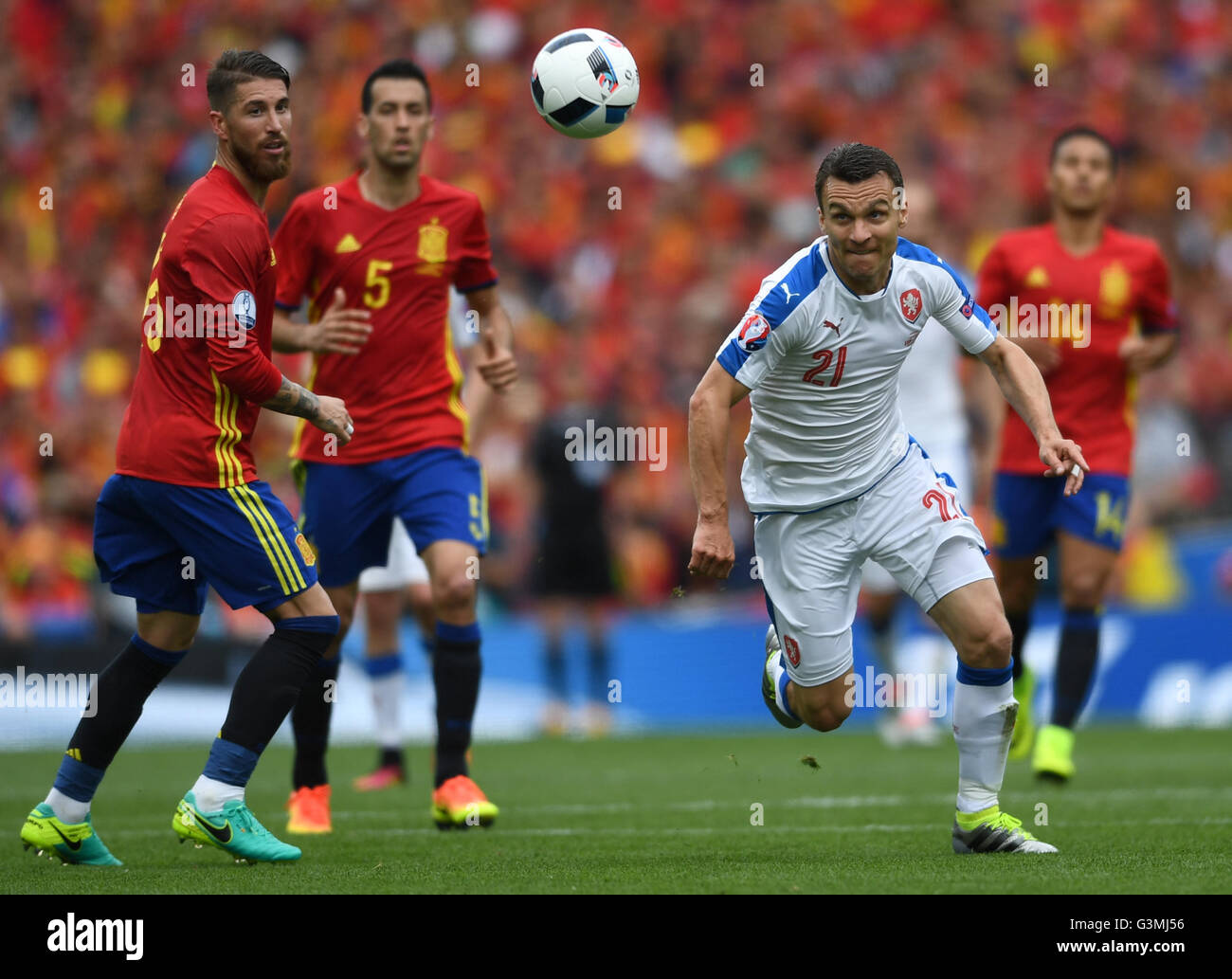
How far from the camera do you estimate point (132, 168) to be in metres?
17.8

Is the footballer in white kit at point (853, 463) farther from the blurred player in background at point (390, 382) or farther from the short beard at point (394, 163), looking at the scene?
the short beard at point (394, 163)

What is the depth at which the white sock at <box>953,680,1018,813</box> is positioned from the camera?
19.3 ft

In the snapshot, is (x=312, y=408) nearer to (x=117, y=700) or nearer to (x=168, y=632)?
(x=168, y=632)

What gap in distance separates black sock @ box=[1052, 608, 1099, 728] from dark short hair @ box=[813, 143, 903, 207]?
3428 mm

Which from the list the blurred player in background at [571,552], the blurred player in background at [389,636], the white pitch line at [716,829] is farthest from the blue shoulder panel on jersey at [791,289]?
the blurred player in background at [571,552]

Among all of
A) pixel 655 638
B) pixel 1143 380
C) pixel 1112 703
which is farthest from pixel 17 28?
pixel 1112 703

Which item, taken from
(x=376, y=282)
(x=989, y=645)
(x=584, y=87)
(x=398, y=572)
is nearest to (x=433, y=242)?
(x=376, y=282)

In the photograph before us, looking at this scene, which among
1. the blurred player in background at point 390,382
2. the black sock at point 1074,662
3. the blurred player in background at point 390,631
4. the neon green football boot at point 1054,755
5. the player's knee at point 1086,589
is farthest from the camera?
the blurred player in background at point 390,631

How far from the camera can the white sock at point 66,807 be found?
235 inches

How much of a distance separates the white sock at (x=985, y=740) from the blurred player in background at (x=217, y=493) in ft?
7.19

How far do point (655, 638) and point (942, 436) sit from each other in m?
3.28

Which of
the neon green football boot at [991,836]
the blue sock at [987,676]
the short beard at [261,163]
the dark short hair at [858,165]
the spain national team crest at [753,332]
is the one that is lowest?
the neon green football boot at [991,836]

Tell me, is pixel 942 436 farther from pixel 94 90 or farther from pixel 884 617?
pixel 94 90

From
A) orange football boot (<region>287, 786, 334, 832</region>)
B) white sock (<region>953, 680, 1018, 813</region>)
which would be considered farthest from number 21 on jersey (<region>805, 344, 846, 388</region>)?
orange football boot (<region>287, 786, 334, 832</region>)
